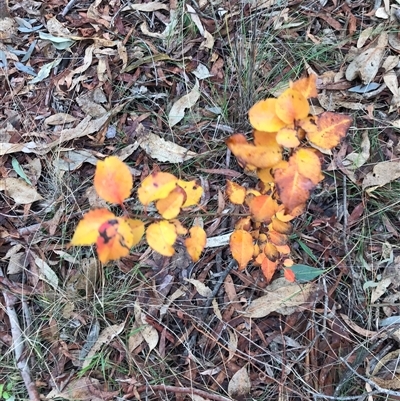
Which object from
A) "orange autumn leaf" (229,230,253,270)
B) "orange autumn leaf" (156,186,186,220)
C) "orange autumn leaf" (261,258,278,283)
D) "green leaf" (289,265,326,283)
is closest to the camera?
"orange autumn leaf" (156,186,186,220)

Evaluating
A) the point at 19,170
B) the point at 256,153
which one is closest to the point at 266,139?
the point at 256,153

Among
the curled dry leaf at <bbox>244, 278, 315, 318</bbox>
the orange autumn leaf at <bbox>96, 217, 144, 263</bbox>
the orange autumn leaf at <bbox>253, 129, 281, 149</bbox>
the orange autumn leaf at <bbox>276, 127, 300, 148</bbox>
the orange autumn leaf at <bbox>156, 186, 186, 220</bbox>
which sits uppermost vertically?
the orange autumn leaf at <bbox>276, 127, 300, 148</bbox>

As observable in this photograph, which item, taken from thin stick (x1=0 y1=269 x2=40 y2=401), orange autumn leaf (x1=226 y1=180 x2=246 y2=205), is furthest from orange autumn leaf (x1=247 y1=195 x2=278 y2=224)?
thin stick (x1=0 y1=269 x2=40 y2=401)

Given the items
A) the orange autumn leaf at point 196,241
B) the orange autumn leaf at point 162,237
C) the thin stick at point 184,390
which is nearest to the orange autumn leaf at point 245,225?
the orange autumn leaf at point 196,241

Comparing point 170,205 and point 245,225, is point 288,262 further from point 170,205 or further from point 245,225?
point 170,205

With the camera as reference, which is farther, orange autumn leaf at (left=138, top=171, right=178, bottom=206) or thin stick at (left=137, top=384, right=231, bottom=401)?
thin stick at (left=137, top=384, right=231, bottom=401)

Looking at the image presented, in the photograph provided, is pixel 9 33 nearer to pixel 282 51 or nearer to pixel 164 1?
pixel 164 1

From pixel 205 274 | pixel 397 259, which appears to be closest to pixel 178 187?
pixel 205 274

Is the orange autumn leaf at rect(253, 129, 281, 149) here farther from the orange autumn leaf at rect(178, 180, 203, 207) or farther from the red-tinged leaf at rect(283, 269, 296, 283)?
the red-tinged leaf at rect(283, 269, 296, 283)
